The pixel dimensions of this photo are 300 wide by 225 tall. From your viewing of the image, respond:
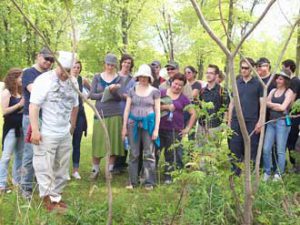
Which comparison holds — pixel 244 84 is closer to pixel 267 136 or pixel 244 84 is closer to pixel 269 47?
pixel 267 136

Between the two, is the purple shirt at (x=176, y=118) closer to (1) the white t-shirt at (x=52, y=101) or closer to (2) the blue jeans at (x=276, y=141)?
(2) the blue jeans at (x=276, y=141)

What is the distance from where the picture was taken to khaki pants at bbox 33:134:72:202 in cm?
497

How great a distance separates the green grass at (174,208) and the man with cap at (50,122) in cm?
34

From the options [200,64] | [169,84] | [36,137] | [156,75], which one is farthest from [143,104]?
[200,64]

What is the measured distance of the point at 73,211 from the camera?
455 cm

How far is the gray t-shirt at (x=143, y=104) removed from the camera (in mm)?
6238

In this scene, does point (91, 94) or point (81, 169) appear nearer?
point (91, 94)

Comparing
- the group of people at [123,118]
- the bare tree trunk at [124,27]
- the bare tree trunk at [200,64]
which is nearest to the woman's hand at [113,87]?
the group of people at [123,118]

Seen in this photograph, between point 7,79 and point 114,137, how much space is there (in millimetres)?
1795

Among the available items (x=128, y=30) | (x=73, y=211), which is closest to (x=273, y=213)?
(x=73, y=211)

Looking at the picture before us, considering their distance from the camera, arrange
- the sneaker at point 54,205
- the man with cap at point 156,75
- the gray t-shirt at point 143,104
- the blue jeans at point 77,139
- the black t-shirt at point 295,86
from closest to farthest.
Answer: the sneaker at point 54,205, the gray t-shirt at point 143,104, the black t-shirt at point 295,86, the blue jeans at point 77,139, the man with cap at point 156,75

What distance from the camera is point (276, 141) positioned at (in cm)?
651

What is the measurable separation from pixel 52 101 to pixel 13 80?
1047 millimetres

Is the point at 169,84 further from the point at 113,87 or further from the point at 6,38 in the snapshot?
the point at 6,38
